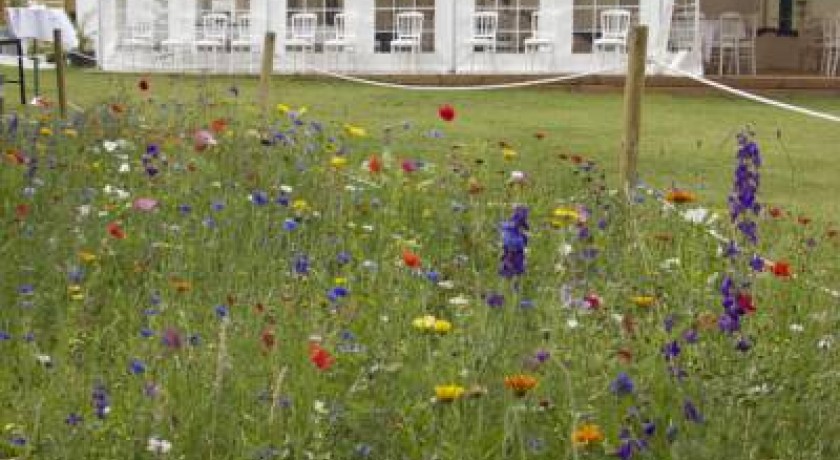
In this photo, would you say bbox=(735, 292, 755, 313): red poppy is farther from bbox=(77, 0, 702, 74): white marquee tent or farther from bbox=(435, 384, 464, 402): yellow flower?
bbox=(77, 0, 702, 74): white marquee tent

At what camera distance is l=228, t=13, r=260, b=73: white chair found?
16.9 metres

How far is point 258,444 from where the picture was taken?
218 centimetres

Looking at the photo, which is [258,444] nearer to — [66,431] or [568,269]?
[66,431]

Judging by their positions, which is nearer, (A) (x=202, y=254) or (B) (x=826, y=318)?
(B) (x=826, y=318)

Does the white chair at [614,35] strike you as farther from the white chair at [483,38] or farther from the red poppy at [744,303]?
the red poppy at [744,303]

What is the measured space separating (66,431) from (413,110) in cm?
943

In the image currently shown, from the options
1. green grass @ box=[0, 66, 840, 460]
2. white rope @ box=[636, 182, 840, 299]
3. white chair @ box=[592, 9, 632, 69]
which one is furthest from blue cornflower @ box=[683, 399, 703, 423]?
white chair @ box=[592, 9, 632, 69]

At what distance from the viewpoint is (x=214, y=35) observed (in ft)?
56.3

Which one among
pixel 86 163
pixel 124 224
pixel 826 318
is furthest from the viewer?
pixel 86 163

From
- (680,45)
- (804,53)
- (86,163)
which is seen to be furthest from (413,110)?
(804,53)

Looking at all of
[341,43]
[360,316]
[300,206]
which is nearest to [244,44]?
[341,43]

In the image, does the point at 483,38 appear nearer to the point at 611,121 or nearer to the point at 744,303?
the point at 611,121

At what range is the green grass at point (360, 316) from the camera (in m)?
2.23

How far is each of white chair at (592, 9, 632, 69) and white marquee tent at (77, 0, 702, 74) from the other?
0.22 ft
